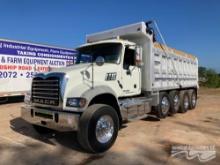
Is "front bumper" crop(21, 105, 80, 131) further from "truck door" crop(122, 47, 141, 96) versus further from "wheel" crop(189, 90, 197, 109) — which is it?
"wheel" crop(189, 90, 197, 109)

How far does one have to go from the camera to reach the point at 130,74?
7.81 metres

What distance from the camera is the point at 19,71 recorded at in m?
14.1

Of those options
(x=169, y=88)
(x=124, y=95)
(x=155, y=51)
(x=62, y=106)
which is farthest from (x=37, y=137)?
(x=169, y=88)

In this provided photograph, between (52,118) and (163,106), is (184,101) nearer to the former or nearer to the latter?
(163,106)

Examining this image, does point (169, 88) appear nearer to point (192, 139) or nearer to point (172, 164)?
point (192, 139)

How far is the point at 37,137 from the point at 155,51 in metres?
4.91

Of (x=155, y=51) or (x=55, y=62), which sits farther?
(x=55, y=62)

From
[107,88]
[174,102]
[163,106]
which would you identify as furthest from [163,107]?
[107,88]

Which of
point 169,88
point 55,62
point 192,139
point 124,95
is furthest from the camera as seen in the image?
point 55,62

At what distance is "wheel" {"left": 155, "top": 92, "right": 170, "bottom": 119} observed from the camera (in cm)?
974

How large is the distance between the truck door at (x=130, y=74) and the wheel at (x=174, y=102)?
3.07 metres

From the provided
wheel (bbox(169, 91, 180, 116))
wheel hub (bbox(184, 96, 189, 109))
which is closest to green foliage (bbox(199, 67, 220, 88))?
wheel hub (bbox(184, 96, 189, 109))

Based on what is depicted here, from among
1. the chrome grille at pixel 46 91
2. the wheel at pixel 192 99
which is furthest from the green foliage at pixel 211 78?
the chrome grille at pixel 46 91

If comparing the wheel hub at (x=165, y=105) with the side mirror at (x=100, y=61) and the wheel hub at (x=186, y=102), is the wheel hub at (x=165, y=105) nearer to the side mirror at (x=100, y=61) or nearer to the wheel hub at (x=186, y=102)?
the wheel hub at (x=186, y=102)
